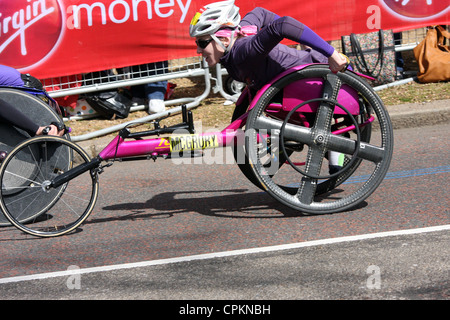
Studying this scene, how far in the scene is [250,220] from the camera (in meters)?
4.93

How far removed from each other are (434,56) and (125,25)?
13.2 ft

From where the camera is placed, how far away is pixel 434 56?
900 centimetres

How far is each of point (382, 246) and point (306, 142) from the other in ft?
3.19

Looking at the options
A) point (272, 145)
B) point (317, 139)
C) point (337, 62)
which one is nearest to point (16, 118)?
point (272, 145)

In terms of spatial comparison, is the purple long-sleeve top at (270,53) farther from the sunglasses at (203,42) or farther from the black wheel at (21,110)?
the black wheel at (21,110)

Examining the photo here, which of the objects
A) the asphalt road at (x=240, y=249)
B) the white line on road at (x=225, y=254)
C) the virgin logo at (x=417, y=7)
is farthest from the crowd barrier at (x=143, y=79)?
the white line on road at (x=225, y=254)

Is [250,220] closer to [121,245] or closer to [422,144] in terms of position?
[121,245]

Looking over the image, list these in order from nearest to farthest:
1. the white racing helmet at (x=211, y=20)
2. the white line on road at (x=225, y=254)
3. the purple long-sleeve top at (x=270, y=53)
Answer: the white line on road at (x=225, y=254) → the purple long-sleeve top at (x=270, y=53) → the white racing helmet at (x=211, y=20)

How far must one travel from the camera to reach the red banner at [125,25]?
27.5 ft

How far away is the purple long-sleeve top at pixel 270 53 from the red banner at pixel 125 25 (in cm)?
386

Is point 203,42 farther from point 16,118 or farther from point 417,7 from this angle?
point 417,7
